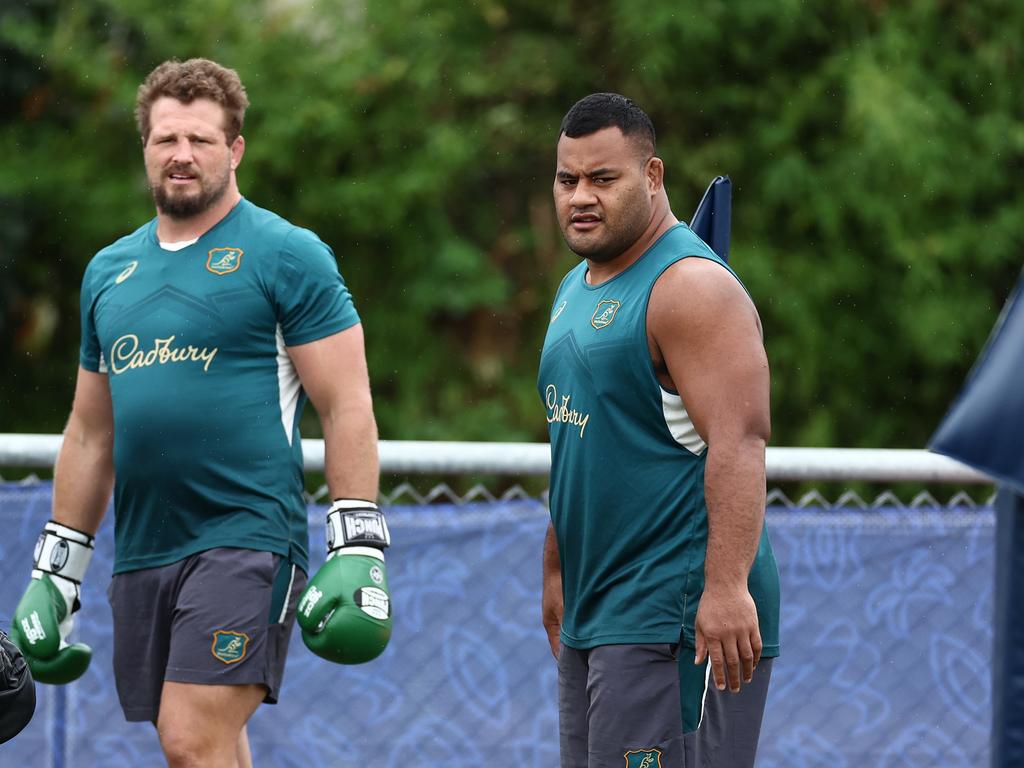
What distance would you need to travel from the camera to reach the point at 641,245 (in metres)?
3.56

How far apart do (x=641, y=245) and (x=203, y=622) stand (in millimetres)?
1489

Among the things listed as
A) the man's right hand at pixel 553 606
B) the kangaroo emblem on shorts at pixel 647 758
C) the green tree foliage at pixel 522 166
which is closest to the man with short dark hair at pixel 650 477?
the kangaroo emblem on shorts at pixel 647 758

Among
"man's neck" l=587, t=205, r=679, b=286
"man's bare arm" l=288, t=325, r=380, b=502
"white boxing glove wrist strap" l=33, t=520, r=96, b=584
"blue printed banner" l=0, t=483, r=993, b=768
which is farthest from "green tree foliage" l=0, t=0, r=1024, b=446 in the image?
"man's neck" l=587, t=205, r=679, b=286

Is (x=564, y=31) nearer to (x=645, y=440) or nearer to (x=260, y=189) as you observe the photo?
(x=260, y=189)

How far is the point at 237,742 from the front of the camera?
4094mm

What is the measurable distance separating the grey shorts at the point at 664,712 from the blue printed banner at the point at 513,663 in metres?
1.41

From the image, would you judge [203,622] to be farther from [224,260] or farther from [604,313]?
[604,313]

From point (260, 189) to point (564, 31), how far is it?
2.41m

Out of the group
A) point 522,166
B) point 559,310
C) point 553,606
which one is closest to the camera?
point 559,310

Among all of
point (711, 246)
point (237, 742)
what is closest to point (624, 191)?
point (711, 246)

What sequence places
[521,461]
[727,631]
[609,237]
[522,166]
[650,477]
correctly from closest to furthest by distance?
[727,631] → [650,477] → [609,237] → [521,461] → [522,166]

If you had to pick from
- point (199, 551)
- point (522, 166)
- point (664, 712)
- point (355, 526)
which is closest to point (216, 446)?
point (199, 551)

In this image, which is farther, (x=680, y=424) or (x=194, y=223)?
(x=194, y=223)

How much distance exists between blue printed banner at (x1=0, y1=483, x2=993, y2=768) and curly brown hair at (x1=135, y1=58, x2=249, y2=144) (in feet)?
4.30
